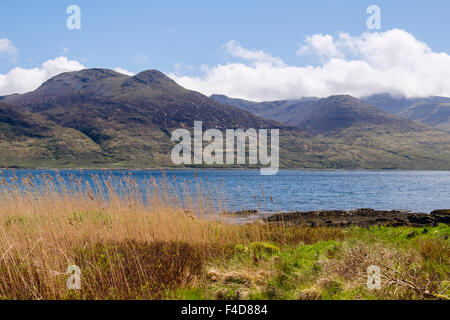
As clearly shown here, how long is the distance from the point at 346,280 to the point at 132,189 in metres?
8.64

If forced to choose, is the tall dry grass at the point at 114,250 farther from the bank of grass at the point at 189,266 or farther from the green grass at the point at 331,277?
the green grass at the point at 331,277

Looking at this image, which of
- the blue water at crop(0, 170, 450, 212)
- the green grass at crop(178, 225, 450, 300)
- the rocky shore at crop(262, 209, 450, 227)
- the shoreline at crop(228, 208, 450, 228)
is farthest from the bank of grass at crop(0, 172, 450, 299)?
the shoreline at crop(228, 208, 450, 228)

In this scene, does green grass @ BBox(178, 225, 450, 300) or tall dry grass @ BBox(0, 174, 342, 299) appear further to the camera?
→ tall dry grass @ BBox(0, 174, 342, 299)

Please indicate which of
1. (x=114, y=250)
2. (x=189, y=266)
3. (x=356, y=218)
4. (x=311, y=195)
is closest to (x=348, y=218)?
(x=356, y=218)

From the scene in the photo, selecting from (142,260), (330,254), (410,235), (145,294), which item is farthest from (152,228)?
(410,235)

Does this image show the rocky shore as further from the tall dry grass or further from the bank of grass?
the bank of grass

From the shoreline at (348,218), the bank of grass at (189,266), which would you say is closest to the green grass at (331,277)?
the bank of grass at (189,266)

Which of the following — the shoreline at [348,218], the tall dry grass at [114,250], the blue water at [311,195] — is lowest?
the blue water at [311,195]

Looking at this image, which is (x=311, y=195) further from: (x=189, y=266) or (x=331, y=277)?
(x=331, y=277)

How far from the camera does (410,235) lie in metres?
12.3

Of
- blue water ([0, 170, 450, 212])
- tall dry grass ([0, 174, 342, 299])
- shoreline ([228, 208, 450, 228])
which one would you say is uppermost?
tall dry grass ([0, 174, 342, 299])
